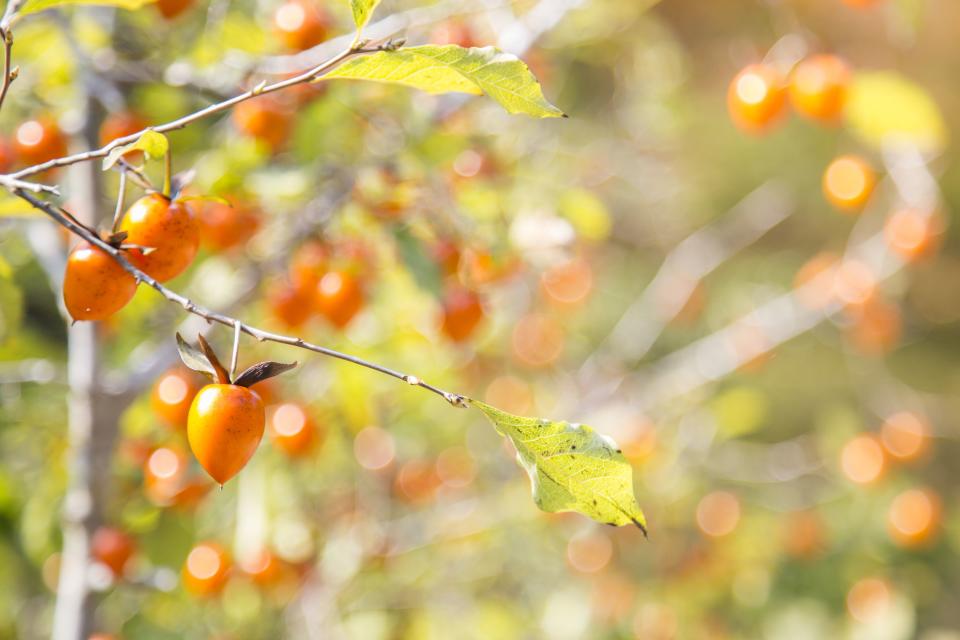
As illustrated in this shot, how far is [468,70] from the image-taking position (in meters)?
0.58

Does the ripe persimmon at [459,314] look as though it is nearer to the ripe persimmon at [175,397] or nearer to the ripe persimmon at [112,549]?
the ripe persimmon at [175,397]

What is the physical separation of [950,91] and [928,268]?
27.2 inches

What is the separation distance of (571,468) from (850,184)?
4.35 ft

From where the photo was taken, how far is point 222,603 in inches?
67.3

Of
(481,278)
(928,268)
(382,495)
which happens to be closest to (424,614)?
(382,495)

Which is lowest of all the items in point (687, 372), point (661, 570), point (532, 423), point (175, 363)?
point (661, 570)

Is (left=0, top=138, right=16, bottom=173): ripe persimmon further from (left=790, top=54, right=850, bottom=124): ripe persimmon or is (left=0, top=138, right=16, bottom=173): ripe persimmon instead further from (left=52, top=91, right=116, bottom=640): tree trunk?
(left=790, top=54, right=850, bottom=124): ripe persimmon

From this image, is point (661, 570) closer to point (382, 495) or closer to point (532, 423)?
point (382, 495)

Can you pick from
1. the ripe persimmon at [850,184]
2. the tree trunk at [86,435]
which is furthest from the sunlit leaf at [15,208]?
the ripe persimmon at [850,184]

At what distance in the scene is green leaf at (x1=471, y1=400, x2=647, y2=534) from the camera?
559 millimetres

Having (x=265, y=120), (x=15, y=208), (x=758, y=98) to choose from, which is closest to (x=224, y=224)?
(x=265, y=120)

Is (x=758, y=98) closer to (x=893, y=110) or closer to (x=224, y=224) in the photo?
(x=893, y=110)

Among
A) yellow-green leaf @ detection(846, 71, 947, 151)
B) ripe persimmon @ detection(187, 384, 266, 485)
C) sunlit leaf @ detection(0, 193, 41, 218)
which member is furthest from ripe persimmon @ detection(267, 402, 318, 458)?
yellow-green leaf @ detection(846, 71, 947, 151)

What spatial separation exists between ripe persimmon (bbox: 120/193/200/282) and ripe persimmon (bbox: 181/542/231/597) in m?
0.67
